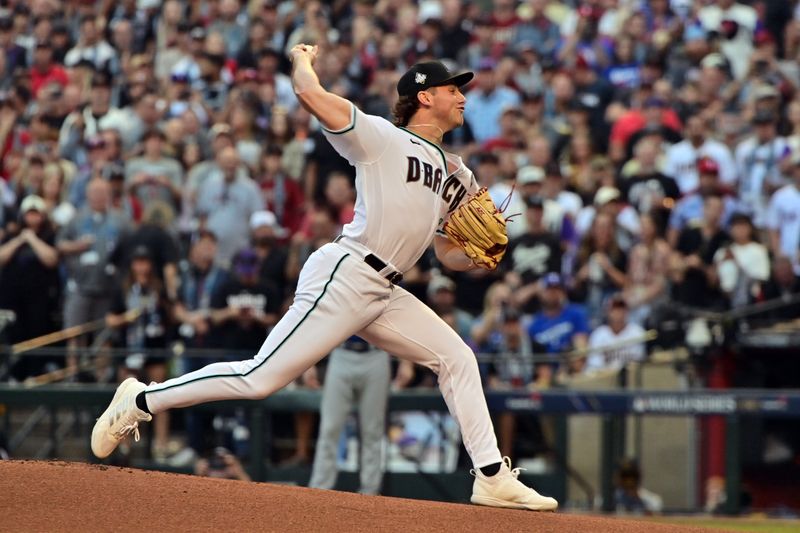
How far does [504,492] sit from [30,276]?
7.64 meters

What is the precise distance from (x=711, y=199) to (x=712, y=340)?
1.43 m

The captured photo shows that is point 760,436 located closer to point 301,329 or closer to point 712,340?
point 712,340

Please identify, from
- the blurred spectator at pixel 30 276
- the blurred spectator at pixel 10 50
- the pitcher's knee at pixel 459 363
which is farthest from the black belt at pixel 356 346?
the blurred spectator at pixel 10 50

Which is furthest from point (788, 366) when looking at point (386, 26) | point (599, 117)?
point (386, 26)

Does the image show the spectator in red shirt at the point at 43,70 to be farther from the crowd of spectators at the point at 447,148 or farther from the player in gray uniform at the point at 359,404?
the player in gray uniform at the point at 359,404

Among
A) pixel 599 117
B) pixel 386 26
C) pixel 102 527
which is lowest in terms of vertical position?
pixel 102 527

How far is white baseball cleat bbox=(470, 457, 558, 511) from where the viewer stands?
21.4ft

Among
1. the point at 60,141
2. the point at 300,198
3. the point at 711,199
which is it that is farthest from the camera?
the point at 60,141

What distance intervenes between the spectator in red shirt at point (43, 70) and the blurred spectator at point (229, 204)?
150 inches

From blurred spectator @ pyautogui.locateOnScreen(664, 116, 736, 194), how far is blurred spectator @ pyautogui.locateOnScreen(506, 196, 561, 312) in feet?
4.92

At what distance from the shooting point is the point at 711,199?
12164mm

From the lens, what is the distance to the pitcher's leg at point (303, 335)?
6312mm

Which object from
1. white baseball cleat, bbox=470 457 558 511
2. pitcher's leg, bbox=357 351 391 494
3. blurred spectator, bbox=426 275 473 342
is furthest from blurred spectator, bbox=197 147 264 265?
white baseball cleat, bbox=470 457 558 511

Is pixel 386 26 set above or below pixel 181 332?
above
